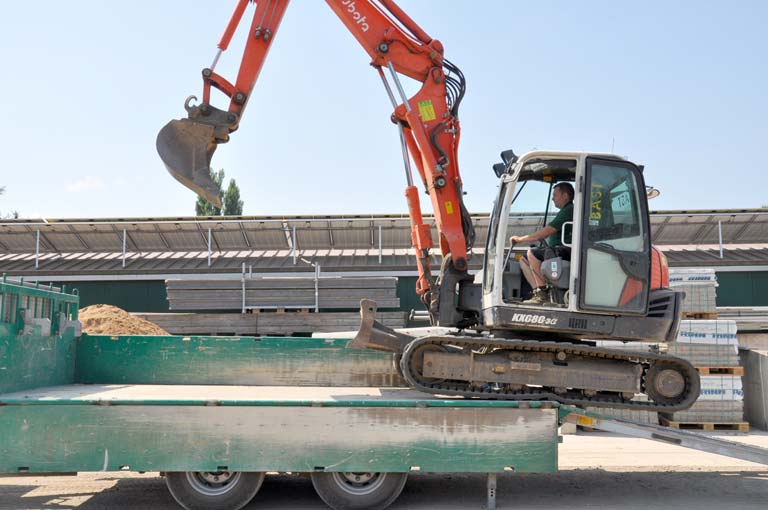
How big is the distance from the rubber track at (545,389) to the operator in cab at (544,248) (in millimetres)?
502

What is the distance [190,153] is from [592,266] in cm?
496

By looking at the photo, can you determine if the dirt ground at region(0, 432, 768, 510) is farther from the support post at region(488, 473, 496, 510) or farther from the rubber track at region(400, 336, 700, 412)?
the rubber track at region(400, 336, 700, 412)

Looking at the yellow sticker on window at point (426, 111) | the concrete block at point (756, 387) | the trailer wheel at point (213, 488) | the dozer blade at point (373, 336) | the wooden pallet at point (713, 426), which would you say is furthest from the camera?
the concrete block at point (756, 387)

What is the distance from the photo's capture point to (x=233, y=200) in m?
59.4

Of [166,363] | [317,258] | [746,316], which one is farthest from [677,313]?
[317,258]

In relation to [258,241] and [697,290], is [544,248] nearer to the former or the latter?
[697,290]

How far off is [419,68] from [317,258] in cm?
Answer: 1157

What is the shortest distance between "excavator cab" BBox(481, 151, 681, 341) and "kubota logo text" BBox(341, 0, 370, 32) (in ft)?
9.55

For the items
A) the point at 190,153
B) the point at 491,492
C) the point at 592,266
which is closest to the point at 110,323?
the point at 190,153

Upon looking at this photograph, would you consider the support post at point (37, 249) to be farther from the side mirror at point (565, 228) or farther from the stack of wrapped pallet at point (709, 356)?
the side mirror at point (565, 228)

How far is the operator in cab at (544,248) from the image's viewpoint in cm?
711

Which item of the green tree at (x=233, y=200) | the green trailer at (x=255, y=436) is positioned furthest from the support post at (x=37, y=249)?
the green tree at (x=233, y=200)

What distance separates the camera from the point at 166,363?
8.34 metres

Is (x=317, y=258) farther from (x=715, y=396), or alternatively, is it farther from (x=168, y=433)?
(x=168, y=433)
